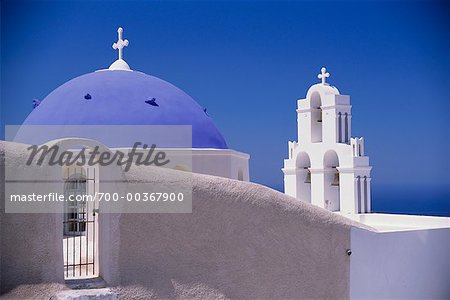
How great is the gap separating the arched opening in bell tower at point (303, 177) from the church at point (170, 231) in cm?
368

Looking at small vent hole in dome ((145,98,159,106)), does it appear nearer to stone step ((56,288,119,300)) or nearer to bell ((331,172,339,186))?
bell ((331,172,339,186))

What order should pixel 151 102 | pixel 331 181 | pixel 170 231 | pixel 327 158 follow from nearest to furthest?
pixel 170 231
pixel 151 102
pixel 327 158
pixel 331 181

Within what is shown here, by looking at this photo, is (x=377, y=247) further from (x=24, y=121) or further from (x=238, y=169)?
(x=24, y=121)

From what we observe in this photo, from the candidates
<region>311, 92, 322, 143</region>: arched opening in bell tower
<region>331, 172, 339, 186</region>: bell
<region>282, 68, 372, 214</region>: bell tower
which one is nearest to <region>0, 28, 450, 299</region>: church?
<region>282, 68, 372, 214</region>: bell tower

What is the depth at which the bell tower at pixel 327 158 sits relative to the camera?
718 inches

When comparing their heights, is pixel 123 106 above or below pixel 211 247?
above

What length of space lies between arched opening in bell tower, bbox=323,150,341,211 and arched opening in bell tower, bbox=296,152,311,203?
79cm

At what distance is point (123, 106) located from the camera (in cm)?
1557

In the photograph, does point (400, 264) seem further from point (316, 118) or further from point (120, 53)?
point (120, 53)

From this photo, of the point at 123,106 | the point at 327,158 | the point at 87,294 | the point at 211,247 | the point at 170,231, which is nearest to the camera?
the point at 87,294

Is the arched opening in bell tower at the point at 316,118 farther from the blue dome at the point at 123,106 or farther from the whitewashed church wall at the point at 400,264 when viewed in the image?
the whitewashed church wall at the point at 400,264

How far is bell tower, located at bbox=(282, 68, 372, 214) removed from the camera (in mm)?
18234

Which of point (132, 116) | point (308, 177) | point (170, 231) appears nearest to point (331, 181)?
point (308, 177)

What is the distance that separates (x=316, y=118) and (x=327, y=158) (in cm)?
132
